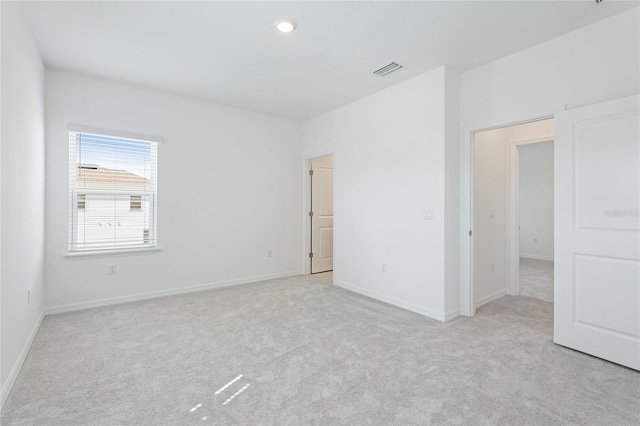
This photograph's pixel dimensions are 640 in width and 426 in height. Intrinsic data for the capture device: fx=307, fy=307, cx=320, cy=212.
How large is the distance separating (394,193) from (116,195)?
3.48m

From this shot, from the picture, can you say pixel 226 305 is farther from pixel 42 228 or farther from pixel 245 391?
pixel 42 228

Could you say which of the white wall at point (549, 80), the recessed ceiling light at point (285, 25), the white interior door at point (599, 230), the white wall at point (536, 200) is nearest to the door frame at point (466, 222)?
the white wall at point (549, 80)

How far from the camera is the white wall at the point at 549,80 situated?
7.91ft

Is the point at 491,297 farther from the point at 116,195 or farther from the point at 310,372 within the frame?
the point at 116,195

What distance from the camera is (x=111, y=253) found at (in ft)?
12.4

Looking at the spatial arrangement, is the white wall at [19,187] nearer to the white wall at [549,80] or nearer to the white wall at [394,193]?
the white wall at [394,193]

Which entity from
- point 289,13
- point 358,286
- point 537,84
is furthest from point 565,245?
point 289,13

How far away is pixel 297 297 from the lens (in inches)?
161

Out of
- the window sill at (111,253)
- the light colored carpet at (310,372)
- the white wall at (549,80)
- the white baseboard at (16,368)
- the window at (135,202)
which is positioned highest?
the white wall at (549,80)

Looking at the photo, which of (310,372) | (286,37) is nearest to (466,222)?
(310,372)

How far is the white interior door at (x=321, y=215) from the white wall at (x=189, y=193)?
0.29m

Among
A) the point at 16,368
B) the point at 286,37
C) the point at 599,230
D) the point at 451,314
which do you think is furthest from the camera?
the point at 451,314

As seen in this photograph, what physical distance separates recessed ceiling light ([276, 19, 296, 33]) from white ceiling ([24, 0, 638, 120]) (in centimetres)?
5

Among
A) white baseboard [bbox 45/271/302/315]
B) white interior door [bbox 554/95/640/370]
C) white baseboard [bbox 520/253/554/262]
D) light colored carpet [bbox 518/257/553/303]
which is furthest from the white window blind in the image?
white baseboard [bbox 520/253/554/262]
